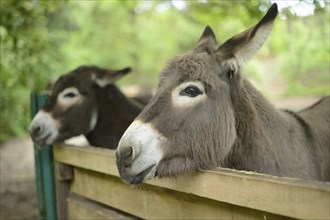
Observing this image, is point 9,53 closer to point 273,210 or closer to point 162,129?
point 162,129

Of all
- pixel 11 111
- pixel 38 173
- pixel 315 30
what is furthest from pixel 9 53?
pixel 315 30

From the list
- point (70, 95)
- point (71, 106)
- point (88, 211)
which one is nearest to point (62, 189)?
point (88, 211)

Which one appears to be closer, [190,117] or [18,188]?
[190,117]

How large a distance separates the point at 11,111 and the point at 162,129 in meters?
8.19

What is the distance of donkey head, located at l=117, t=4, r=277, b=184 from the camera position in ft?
7.39

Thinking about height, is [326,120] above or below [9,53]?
below

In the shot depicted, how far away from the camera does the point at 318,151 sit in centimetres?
307

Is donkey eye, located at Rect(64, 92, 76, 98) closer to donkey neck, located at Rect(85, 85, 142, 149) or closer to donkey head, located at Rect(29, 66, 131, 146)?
donkey head, located at Rect(29, 66, 131, 146)

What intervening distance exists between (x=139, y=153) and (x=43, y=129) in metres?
2.29

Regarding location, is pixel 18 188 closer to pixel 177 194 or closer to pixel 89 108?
pixel 89 108

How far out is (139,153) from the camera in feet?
7.22

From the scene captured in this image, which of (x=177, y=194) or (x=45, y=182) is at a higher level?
(x=177, y=194)

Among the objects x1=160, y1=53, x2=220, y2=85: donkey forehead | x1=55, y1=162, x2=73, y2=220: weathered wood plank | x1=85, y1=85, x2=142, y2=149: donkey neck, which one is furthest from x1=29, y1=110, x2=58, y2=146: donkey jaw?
x1=160, y1=53, x2=220, y2=85: donkey forehead

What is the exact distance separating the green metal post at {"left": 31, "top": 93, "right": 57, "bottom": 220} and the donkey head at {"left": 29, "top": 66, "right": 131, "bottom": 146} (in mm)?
165
